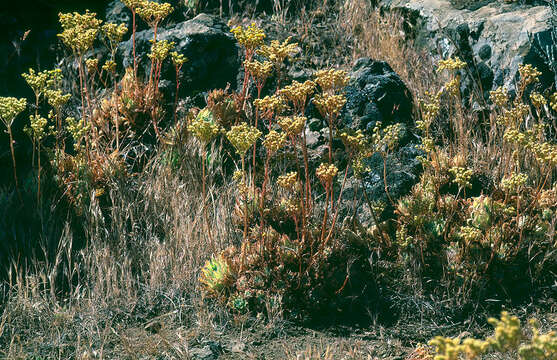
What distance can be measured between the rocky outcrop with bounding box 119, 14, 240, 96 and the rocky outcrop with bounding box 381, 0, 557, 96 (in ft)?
6.40

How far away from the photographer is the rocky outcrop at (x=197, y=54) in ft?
19.1

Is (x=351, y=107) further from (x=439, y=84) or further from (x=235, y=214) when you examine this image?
(x=235, y=214)

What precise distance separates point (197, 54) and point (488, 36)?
8.71ft

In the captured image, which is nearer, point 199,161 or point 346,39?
point 199,161

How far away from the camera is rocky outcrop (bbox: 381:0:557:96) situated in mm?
5379

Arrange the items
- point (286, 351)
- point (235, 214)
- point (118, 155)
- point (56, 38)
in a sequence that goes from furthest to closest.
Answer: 1. point (56, 38)
2. point (118, 155)
3. point (235, 214)
4. point (286, 351)

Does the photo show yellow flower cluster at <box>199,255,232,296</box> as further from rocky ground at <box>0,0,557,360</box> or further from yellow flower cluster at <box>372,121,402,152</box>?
yellow flower cluster at <box>372,121,402,152</box>

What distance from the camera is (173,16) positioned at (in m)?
6.58

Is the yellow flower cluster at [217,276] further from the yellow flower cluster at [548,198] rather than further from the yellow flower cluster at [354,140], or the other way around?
the yellow flower cluster at [548,198]

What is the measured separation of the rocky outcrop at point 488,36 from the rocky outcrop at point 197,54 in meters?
1.95

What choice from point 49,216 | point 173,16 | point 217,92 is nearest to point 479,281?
point 217,92

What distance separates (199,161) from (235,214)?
80 cm

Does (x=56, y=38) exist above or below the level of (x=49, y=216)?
above

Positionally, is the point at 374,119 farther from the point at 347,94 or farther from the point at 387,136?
the point at 387,136
